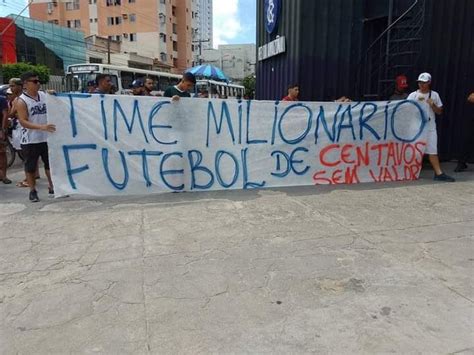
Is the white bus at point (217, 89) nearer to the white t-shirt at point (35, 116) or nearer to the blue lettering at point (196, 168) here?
the blue lettering at point (196, 168)

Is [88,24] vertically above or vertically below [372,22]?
above

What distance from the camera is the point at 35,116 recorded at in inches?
221

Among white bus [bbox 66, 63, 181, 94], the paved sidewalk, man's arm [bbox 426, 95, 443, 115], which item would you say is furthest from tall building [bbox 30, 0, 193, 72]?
the paved sidewalk

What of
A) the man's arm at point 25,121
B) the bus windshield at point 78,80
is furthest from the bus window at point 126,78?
the man's arm at point 25,121

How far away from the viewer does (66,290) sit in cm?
324

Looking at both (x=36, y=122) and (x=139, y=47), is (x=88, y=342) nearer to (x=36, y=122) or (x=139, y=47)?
(x=36, y=122)

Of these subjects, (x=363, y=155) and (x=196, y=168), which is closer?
(x=196, y=168)

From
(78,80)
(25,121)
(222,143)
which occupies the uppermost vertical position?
(78,80)

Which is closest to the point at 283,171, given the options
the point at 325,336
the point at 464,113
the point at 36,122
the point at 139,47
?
the point at 36,122

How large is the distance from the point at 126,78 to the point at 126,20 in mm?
43560

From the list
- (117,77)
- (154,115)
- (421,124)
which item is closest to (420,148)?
(421,124)

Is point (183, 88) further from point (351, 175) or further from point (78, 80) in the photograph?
point (78, 80)

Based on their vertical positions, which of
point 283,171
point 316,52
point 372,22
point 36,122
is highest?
point 372,22

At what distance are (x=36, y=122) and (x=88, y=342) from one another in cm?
389
